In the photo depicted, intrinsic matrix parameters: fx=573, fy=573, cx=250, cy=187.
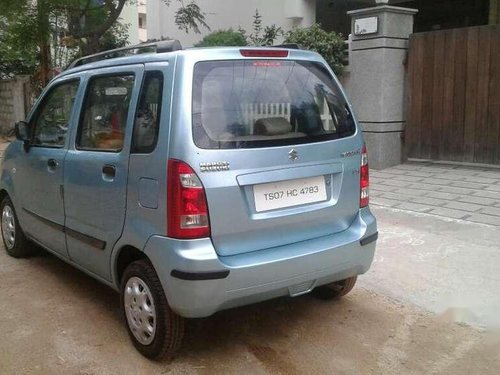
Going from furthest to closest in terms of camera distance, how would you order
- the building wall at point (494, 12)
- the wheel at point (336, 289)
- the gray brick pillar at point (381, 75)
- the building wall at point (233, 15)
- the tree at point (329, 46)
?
the building wall at point (233, 15) < the building wall at point (494, 12) < the tree at point (329, 46) < the gray brick pillar at point (381, 75) < the wheel at point (336, 289)

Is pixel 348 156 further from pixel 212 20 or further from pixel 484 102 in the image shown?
pixel 212 20

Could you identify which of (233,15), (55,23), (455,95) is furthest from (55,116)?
(233,15)

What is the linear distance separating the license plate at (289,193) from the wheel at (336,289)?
0.92 m

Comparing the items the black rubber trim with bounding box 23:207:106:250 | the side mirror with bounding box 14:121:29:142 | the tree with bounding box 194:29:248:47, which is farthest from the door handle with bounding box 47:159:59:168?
the tree with bounding box 194:29:248:47

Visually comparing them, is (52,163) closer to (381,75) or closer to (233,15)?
(381,75)

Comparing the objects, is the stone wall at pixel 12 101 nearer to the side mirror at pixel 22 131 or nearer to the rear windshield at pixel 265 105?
the side mirror at pixel 22 131

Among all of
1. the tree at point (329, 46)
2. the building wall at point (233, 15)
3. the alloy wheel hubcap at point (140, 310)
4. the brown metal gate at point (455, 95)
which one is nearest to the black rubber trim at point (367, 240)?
the alloy wheel hubcap at point (140, 310)

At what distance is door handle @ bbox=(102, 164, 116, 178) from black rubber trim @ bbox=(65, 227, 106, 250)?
17.3 inches

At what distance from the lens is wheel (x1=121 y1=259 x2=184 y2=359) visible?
Answer: 326 centimetres

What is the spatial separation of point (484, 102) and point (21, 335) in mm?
7041

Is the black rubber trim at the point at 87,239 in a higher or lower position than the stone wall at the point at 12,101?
lower

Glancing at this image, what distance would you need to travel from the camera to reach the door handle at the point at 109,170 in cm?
354

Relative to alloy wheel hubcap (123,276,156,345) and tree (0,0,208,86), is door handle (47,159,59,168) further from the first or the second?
tree (0,0,208,86)

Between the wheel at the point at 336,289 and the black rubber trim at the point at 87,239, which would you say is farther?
the wheel at the point at 336,289
